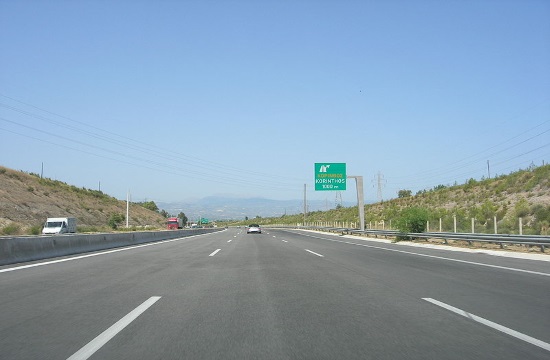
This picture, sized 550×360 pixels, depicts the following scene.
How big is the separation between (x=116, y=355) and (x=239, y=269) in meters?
8.42

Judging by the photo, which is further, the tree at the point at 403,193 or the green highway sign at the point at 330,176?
the tree at the point at 403,193

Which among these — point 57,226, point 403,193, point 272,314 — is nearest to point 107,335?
point 272,314

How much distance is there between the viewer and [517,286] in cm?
1027

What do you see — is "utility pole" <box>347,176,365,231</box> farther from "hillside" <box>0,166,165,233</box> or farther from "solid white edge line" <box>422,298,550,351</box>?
"solid white edge line" <box>422,298,550,351</box>

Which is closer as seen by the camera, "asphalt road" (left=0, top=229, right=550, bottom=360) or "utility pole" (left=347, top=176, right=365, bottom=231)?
"asphalt road" (left=0, top=229, right=550, bottom=360)

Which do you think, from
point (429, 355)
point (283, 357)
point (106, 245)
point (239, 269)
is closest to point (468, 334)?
point (429, 355)

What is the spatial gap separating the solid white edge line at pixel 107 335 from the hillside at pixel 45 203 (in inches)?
1618

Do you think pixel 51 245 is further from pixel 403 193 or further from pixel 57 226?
pixel 403 193

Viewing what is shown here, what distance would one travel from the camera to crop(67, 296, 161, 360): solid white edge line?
5.21 meters

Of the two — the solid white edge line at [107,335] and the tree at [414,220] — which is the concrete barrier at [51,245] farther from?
the tree at [414,220]

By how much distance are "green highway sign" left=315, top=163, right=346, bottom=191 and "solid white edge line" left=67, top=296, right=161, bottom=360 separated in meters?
41.2

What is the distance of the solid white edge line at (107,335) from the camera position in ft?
17.1

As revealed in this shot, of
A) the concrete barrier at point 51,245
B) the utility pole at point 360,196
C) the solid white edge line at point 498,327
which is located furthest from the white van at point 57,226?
the solid white edge line at point 498,327

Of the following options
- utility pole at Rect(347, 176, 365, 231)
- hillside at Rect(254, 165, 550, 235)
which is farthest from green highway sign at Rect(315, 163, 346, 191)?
hillside at Rect(254, 165, 550, 235)
